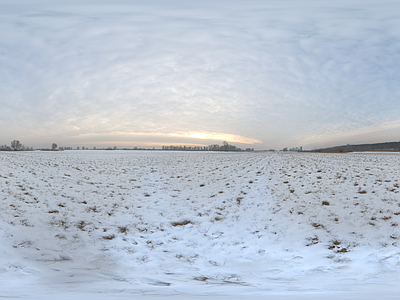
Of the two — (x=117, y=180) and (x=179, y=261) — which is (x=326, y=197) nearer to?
(x=179, y=261)

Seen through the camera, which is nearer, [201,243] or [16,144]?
[201,243]

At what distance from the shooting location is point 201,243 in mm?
6000

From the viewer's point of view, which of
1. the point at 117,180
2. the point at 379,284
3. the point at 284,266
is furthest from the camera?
the point at 117,180

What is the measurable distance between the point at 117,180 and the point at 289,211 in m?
10.3

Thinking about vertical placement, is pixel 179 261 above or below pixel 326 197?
below

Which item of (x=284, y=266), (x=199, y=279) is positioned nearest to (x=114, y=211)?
(x=199, y=279)

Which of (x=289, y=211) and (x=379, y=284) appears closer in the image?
(x=379, y=284)

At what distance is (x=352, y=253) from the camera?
530 cm

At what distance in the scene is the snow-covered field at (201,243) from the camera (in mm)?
4094

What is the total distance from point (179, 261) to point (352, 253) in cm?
427

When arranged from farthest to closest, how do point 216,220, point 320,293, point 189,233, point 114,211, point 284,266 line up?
1. point 114,211
2. point 216,220
3. point 189,233
4. point 284,266
5. point 320,293

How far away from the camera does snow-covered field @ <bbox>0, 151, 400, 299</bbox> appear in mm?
4094

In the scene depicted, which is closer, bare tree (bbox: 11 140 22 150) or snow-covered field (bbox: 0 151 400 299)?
snow-covered field (bbox: 0 151 400 299)

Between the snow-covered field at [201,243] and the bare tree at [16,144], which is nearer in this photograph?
the snow-covered field at [201,243]
